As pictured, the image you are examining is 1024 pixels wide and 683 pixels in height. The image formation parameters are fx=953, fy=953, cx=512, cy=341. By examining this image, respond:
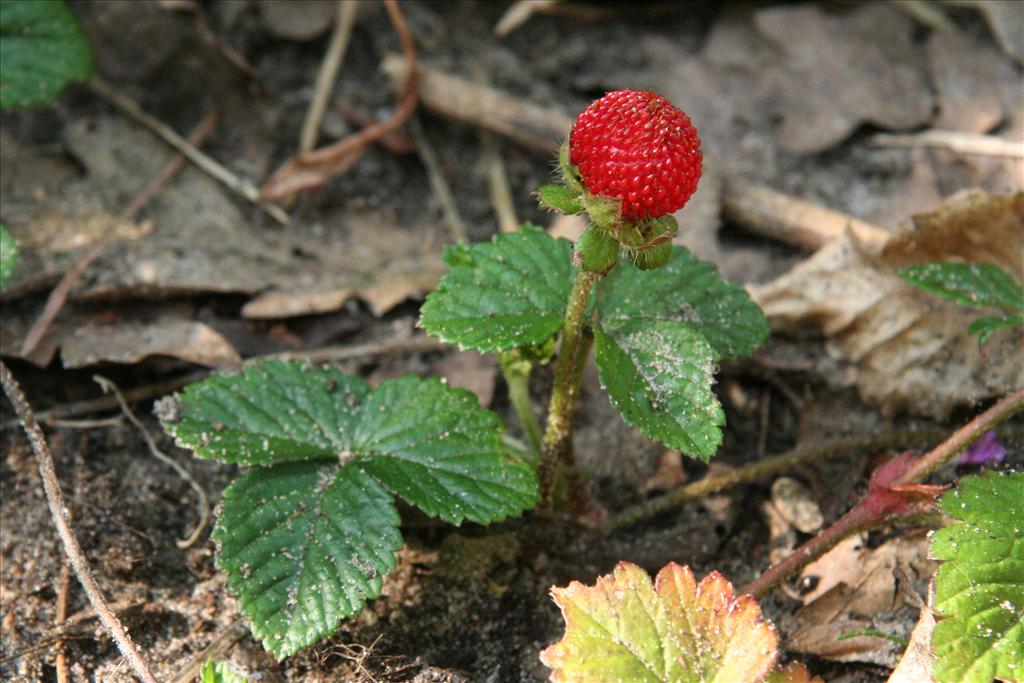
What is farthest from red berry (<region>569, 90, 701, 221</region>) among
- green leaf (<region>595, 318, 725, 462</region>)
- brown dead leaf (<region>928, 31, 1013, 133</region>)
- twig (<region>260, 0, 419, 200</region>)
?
brown dead leaf (<region>928, 31, 1013, 133</region>)

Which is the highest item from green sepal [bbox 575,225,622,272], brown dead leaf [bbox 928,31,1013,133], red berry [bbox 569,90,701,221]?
red berry [bbox 569,90,701,221]

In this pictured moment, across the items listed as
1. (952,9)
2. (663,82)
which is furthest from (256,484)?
(952,9)

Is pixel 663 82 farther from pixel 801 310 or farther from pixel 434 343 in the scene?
pixel 434 343

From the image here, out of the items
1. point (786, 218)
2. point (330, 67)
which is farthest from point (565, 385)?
point (330, 67)

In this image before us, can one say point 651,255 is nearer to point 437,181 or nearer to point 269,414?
point 269,414

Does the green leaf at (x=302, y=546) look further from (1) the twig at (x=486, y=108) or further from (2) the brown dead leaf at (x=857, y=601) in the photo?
(1) the twig at (x=486, y=108)

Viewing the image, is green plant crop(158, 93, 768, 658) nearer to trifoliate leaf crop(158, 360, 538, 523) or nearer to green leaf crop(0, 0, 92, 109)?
trifoliate leaf crop(158, 360, 538, 523)

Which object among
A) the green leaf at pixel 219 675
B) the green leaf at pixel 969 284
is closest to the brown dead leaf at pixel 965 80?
the green leaf at pixel 969 284
